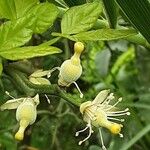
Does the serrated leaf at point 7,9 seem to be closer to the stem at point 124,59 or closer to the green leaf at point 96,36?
the green leaf at point 96,36

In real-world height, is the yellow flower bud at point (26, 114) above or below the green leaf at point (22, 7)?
below

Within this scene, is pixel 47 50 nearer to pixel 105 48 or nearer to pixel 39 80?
pixel 39 80

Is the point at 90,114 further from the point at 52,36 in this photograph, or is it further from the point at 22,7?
the point at 52,36

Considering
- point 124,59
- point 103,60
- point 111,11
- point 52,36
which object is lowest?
point 124,59

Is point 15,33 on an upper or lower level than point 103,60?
upper

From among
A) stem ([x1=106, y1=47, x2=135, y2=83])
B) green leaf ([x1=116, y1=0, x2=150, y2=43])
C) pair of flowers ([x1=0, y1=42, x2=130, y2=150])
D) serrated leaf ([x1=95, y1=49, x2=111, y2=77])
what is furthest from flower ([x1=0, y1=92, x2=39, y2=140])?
stem ([x1=106, y1=47, x2=135, y2=83])

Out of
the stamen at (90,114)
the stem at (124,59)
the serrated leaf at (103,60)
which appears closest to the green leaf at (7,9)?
the stamen at (90,114)

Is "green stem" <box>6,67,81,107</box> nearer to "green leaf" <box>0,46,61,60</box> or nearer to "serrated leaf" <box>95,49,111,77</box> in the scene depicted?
"green leaf" <box>0,46,61,60</box>

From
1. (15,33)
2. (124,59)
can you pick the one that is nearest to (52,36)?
(15,33)

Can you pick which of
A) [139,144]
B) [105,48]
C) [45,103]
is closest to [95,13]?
[45,103]
